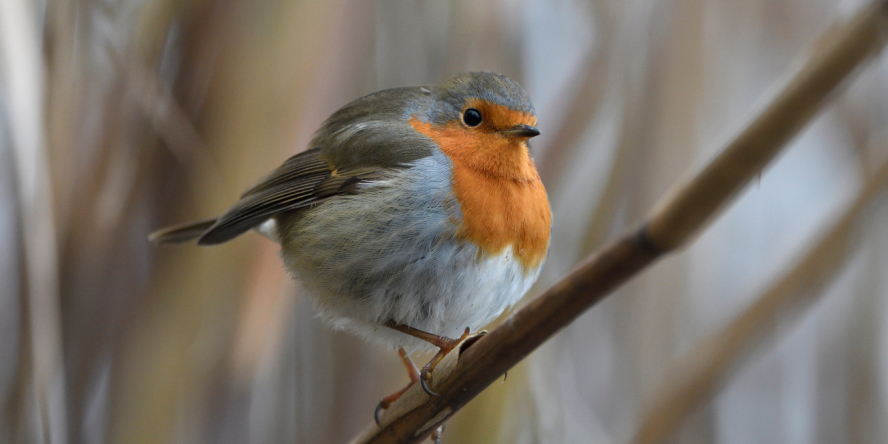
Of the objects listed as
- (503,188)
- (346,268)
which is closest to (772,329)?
(503,188)

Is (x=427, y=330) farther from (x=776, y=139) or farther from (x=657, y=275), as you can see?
(x=776, y=139)

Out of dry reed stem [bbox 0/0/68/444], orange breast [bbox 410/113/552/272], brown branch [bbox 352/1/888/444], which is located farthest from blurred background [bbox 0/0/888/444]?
A: brown branch [bbox 352/1/888/444]

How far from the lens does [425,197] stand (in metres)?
1.70

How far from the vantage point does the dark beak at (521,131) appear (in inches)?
67.9

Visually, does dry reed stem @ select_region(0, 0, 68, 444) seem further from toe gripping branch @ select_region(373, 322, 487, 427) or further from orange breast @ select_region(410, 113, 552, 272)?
orange breast @ select_region(410, 113, 552, 272)

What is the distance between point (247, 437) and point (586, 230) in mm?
1079

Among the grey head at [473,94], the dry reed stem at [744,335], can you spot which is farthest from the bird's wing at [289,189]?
the dry reed stem at [744,335]

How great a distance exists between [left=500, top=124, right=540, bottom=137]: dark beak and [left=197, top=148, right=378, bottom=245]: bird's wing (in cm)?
38

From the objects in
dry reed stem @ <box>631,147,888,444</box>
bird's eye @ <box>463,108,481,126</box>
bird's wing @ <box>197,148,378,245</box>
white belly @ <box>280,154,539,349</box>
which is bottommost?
dry reed stem @ <box>631,147,888,444</box>

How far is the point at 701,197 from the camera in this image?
664 mm

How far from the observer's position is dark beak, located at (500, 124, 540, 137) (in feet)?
5.65

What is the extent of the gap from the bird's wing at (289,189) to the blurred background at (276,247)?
0.18 ft

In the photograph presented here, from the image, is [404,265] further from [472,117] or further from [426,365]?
[472,117]

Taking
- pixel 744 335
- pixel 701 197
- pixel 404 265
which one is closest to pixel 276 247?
pixel 404 265
